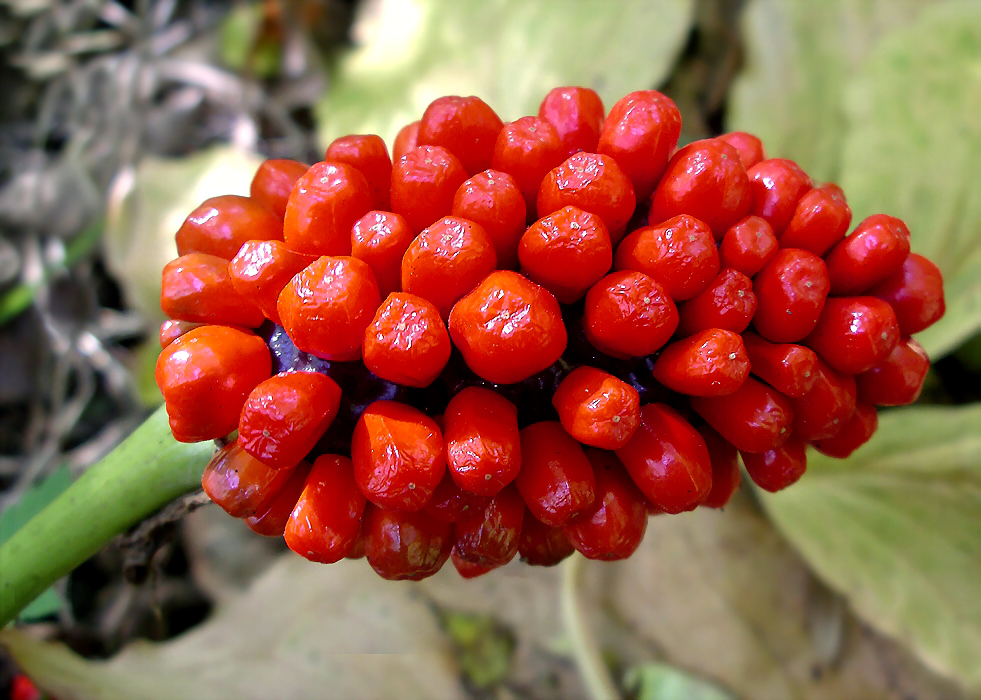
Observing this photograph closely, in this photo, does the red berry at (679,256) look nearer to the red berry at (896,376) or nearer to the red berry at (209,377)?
the red berry at (896,376)

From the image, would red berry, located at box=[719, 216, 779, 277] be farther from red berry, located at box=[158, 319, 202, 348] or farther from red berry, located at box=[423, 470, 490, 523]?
red berry, located at box=[158, 319, 202, 348]

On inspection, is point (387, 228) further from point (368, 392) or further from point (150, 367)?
point (150, 367)

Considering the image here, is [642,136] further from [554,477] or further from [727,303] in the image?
[554,477]

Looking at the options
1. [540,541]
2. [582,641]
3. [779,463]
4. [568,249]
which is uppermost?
[568,249]

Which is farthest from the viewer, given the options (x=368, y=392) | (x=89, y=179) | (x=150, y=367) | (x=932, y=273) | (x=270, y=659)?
(x=89, y=179)

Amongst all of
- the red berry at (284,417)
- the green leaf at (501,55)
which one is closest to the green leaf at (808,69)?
the green leaf at (501,55)

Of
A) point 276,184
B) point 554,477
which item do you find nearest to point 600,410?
point 554,477

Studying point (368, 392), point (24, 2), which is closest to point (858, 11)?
point (368, 392)
